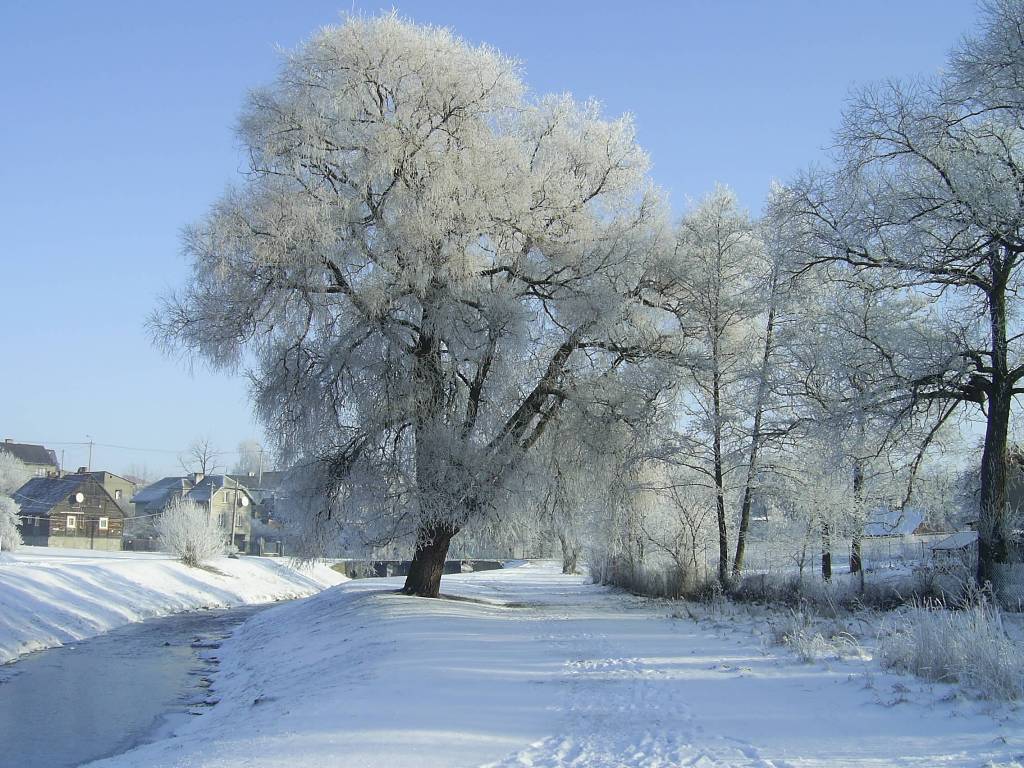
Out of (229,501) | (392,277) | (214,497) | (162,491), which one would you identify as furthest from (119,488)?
(392,277)

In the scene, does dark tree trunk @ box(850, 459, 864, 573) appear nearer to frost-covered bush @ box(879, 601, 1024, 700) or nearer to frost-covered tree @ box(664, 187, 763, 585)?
frost-covered tree @ box(664, 187, 763, 585)

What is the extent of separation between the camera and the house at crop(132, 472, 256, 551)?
266 feet

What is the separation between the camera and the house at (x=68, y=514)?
68.1 metres

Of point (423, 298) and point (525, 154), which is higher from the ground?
point (525, 154)

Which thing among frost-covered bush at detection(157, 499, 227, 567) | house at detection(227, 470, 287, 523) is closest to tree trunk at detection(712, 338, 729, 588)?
house at detection(227, 470, 287, 523)

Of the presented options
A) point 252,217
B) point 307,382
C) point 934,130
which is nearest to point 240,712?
point 307,382

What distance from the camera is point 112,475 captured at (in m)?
97.1

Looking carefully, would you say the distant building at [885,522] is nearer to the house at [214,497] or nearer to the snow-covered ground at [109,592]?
the snow-covered ground at [109,592]

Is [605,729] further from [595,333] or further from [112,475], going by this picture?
[112,475]

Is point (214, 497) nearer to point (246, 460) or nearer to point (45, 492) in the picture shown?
point (45, 492)

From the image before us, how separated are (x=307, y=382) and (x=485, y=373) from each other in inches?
146

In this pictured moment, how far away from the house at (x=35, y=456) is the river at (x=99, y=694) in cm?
9392

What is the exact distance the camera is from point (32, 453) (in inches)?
4262

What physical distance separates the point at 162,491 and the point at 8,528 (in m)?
40.2
